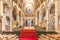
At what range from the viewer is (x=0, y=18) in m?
24.2

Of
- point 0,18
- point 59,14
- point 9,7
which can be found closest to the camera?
point 59,14

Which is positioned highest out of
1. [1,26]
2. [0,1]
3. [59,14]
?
[0,1]

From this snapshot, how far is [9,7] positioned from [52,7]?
26.4 ft

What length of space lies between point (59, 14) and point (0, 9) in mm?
9196

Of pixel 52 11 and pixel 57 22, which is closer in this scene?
pixel 57 22

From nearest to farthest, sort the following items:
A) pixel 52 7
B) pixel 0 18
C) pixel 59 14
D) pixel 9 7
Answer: pixel 59 14 < pixel 0 18 < pixel 9 7 < pixel 52 7

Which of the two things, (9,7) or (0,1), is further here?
(9,7)

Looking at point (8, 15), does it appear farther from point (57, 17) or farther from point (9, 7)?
point (57, 17)

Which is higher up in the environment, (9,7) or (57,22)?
(9,7)

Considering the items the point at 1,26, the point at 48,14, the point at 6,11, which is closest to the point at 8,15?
the point at 6,11

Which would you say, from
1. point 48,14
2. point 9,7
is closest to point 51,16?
point 48,14

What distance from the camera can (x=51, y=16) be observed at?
29.4m

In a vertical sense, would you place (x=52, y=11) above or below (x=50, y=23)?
above

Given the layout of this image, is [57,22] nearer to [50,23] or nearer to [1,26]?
[50,23]
